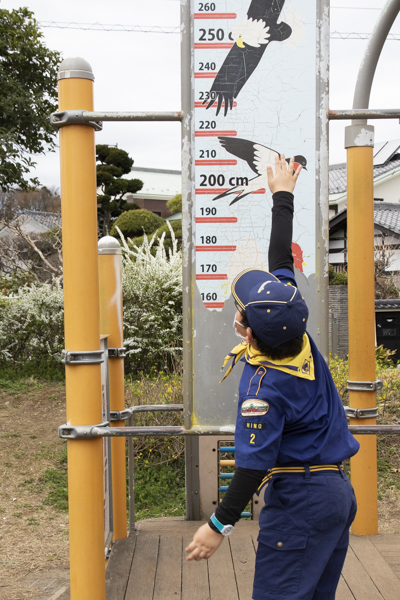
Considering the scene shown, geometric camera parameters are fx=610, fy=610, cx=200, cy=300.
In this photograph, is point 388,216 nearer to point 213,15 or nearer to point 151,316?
point 151,316

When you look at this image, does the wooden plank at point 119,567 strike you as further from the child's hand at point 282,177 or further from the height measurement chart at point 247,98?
the child's hand at point 282,177

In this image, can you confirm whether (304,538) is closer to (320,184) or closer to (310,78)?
(320,184)

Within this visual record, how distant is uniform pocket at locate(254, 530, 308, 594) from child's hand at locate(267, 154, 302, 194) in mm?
1334

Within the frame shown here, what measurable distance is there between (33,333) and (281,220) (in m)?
7.82

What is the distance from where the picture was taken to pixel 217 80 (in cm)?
261

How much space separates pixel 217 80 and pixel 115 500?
7.77 feet

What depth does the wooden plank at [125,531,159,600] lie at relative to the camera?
2.95 meters

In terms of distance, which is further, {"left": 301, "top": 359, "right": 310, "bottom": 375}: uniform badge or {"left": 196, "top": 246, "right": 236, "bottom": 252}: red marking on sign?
{"left": 196, "top": 246, "right": 236, "bottom": 252}: red marking on sign

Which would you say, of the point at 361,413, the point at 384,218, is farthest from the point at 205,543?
the point at 384,218

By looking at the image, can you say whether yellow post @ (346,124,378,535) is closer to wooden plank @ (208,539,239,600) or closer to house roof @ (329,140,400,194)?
wooden plank @ (208,539,239,600)

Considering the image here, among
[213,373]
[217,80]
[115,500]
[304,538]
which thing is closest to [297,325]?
[304,538]

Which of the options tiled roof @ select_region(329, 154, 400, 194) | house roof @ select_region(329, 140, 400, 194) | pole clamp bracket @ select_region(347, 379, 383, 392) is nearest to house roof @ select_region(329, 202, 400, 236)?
tiled roof @ select_region(329, 154, 400, 194)

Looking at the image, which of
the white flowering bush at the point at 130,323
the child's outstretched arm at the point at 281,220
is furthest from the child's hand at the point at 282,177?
the white flowering bush at the point at 130,323

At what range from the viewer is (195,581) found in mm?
3086
